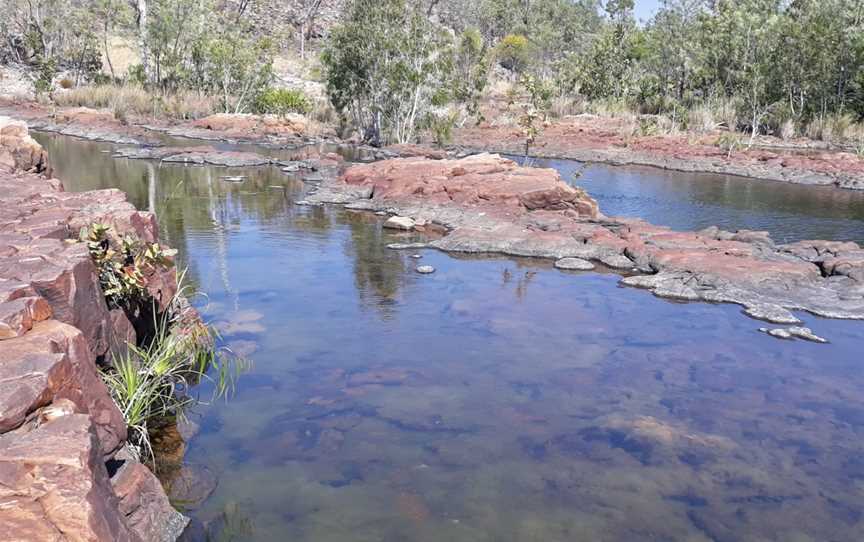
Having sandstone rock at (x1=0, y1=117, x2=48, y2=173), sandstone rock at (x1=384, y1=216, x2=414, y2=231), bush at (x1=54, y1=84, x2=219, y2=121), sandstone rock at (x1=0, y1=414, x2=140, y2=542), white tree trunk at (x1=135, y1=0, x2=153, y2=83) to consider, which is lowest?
sandstone rock at (x1=384, y1=216, x2=414, y2=231)

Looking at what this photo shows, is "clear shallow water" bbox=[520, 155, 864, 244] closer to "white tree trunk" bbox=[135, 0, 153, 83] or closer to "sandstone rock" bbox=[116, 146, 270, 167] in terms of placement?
"sandstone rock" bbox=[116, 146, 270, 167]

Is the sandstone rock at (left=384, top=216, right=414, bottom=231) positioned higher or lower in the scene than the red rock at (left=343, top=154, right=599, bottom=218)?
lower

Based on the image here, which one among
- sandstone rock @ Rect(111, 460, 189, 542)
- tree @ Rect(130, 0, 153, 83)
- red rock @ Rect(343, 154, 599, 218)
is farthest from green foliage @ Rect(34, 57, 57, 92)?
sandstone rock @ Rect(111, 460, 189, 542)

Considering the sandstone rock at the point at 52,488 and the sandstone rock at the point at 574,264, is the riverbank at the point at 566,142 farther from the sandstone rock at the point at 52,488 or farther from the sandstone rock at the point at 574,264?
the sandstone rock at the point at 52,488

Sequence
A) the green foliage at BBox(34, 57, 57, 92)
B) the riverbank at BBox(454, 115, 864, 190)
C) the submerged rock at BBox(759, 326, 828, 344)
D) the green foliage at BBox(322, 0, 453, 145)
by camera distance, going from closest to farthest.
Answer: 1. the submerged rock at BBox(759, 326, 828, 344)
2. the riverbank at BBox(454, 115, 864, 190)
3. the green foliage at BBox(322, 0, 453, 145)
4. the green foliage at BBox(34, 57, 57, 92)

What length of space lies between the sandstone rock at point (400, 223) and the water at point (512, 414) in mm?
2796

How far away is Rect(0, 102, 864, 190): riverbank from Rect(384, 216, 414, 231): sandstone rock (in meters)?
9.61

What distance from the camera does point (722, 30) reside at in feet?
113

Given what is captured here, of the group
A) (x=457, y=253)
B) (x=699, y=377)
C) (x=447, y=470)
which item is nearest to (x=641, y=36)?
(x=457, y=253)

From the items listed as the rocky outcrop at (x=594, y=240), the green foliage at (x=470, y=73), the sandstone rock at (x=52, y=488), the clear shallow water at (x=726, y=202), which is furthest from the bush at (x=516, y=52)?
the sandstone rock at (x=52, y=488)

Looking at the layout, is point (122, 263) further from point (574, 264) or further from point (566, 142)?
point (566, 142)

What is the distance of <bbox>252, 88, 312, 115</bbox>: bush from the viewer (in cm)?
3247

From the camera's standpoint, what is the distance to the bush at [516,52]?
5016 centimetres

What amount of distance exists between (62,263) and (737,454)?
5470 mm
